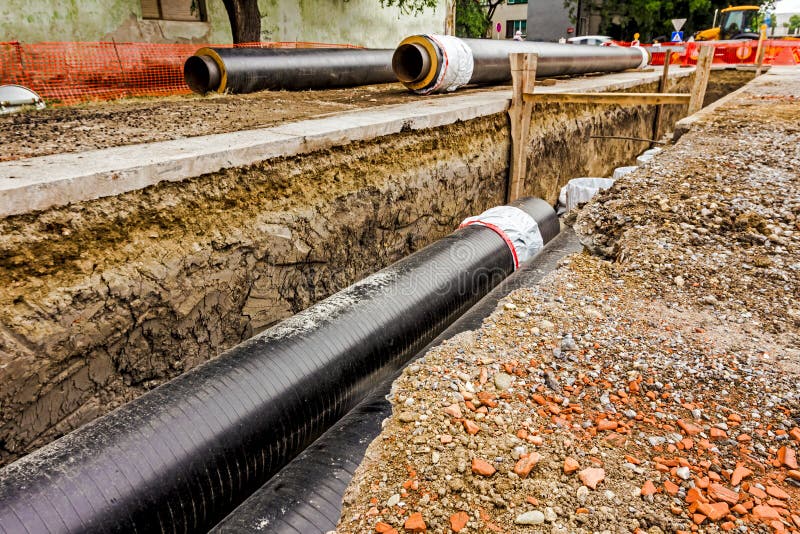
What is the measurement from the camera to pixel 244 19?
798cm

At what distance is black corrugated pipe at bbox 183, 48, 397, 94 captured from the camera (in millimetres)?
5715

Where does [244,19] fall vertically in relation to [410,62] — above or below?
above

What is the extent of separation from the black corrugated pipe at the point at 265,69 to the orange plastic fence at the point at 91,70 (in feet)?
3.65

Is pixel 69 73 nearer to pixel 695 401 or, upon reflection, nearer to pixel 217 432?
pixel 217 432

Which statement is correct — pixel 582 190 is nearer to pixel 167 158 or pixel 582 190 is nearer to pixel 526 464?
pixel 167 158

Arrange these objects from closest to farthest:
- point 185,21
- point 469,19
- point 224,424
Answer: point 224,424
point 185,21
point 469,19

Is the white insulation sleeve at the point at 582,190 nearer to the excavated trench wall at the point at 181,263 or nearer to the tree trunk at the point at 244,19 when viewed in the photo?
the excavated trench wall at the point at 181,263

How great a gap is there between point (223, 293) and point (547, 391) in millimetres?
2044

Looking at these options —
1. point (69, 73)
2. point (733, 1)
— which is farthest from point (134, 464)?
point (733, 1)

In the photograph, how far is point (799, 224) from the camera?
2.53 metres

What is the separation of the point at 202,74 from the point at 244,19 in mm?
2695

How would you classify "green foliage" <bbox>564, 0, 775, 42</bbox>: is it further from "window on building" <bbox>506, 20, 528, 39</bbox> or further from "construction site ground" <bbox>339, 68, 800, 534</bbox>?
"construction site ground" <bbox>339, 68, 800, 534</bbox>

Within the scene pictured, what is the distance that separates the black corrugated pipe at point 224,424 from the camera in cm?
164

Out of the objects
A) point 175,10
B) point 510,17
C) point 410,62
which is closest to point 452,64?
point 410,62
